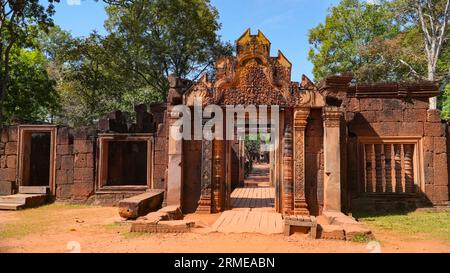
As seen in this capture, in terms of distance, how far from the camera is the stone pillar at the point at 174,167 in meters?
8.73

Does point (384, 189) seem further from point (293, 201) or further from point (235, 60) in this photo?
point (235, 60)

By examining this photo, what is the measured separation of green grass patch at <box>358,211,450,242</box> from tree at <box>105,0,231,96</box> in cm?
1340

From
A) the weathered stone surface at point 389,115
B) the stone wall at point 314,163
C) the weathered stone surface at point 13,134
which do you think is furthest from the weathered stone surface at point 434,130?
the weathered stone surface at point 13,134

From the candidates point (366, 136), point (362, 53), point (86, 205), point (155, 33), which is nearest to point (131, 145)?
point (86, 205)

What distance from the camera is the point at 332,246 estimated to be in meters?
5.84

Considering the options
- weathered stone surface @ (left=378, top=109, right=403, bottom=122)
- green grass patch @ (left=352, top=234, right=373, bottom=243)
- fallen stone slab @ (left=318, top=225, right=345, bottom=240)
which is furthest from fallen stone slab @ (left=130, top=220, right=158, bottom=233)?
weathered stone surface @ (left=378, top=109, right=403, bottom=122)

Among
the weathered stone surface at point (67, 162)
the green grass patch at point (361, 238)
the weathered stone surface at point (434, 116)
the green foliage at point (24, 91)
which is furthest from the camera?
the green foliage at point (24, 91)

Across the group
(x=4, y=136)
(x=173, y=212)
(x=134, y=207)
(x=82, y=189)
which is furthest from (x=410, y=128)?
(x=4, y=136)

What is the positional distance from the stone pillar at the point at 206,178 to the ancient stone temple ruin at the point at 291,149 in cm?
2

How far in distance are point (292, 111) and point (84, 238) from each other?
5.31 m

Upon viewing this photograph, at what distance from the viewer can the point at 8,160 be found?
12148 mm

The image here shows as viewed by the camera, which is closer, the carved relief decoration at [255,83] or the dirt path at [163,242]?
the dirt path at [163,242]

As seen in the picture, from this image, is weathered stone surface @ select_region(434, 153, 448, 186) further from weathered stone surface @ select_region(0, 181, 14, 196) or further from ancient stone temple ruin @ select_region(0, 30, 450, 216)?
weathered stone surface @ select_region(0, 181, 14, 196)

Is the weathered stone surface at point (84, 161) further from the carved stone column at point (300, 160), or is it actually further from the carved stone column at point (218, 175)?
the carved stone column at point (300, 160)
